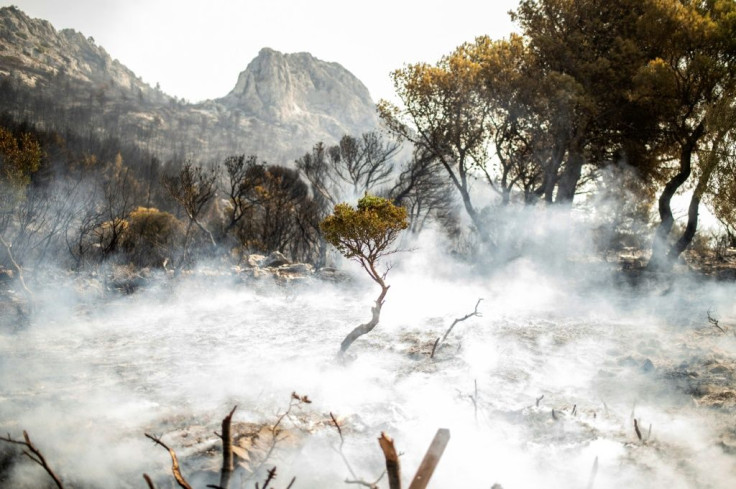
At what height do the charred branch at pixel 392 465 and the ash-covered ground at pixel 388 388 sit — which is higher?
the charred branch at pixel 392 465

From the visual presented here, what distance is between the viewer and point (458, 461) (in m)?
3.84

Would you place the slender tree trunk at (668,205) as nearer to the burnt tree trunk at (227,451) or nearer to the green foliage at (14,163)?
the burnt tree trunk at (227,451)

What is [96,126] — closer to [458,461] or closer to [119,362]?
[119,362]

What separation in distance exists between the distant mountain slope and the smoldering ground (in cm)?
5447

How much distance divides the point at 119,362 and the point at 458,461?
222 inches

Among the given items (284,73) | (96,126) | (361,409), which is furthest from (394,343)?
(284,73)

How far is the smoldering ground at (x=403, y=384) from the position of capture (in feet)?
12.1

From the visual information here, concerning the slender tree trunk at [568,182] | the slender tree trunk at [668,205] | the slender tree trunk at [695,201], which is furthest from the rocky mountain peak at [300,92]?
the slender tree trunk at [695,201]

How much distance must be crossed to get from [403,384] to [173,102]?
386 ft

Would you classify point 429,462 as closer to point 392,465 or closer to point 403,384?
point 392,465

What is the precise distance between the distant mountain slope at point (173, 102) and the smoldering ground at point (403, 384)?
54.5 metres

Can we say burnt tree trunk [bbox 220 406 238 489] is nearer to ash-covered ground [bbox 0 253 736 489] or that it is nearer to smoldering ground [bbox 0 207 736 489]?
ash-covered ground [bbox 0 253 736 489]

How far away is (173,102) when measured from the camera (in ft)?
343

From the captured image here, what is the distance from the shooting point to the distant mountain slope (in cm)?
6562
